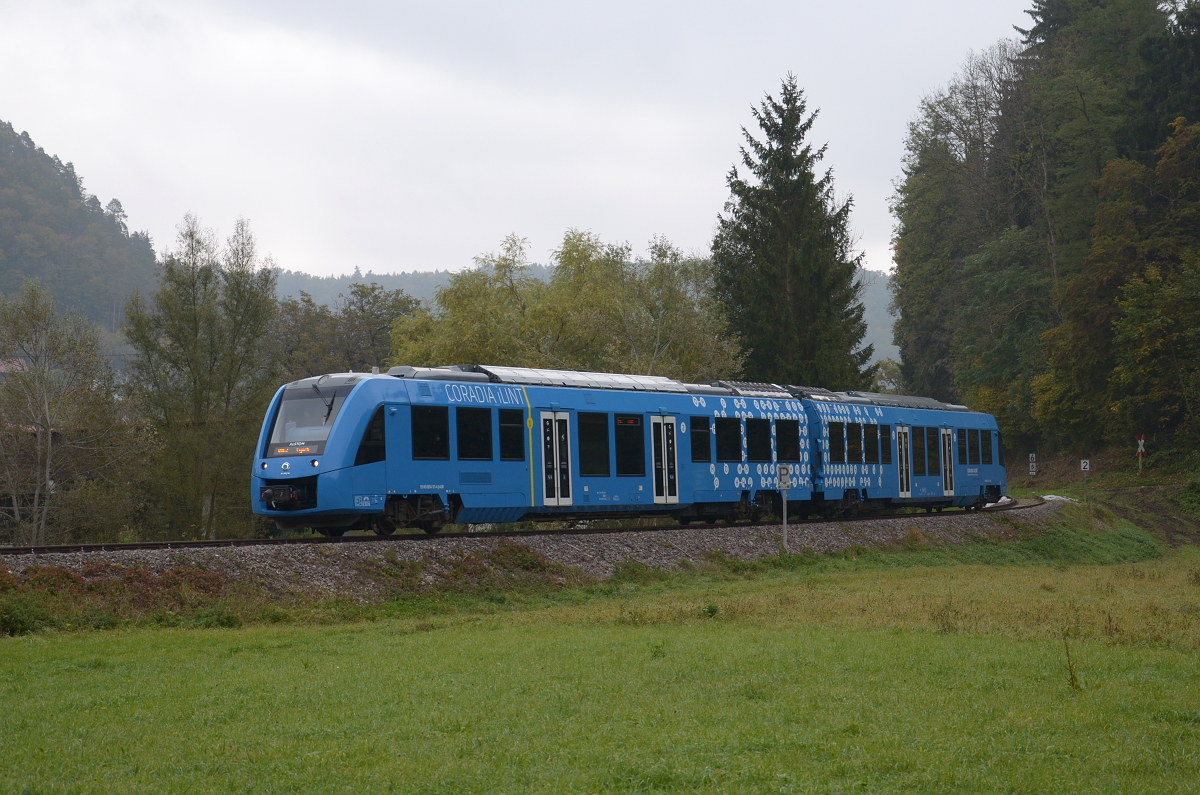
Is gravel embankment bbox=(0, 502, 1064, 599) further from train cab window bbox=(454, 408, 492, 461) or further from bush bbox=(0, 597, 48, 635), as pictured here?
train cab window bbox=(454, 408, 492, 461)

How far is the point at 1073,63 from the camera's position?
6200cm

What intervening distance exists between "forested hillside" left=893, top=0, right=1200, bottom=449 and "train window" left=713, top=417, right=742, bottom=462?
98.8ft

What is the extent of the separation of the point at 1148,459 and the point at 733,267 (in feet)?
73.8

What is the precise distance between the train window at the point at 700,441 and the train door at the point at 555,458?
427cm

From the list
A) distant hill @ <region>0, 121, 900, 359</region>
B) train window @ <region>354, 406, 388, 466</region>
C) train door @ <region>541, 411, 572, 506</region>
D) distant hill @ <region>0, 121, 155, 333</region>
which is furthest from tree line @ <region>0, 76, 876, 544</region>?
distant hill @ <region>0, 121, 155, 333</region>

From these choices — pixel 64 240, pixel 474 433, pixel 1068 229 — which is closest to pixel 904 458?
pixel 474 433

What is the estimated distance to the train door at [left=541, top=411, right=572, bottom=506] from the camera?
22625mm

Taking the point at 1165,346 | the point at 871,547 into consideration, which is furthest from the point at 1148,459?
the point at 871,547

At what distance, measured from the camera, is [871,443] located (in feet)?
108

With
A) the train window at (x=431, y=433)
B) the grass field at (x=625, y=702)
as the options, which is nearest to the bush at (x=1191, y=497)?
the grass field at (x=625, y=702)

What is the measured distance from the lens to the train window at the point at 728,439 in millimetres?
27250

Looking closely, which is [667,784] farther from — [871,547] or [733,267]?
[733,267]

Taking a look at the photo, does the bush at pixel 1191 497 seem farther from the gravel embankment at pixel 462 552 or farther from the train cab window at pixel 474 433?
the train cab window at pixel 474 433

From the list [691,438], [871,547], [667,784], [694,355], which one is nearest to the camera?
→ [667,784]
